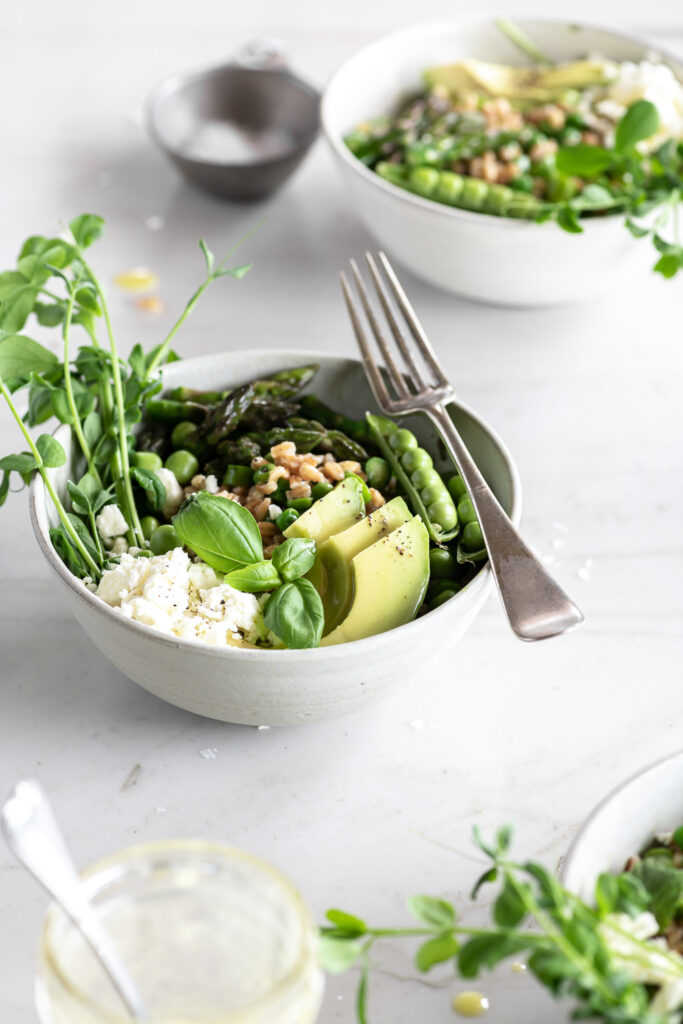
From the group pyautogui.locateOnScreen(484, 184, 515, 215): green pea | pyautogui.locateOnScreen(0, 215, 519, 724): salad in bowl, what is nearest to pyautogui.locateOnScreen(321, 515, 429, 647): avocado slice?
pyautogui.locateOnScreen(0, 215, 519, 724): salad in bowl

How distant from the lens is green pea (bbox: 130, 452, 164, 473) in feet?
4.03

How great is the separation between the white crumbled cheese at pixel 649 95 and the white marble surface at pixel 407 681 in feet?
0.81

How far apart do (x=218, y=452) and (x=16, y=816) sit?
560 millimetres

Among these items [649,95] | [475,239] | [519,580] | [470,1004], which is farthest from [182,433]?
[649,95]

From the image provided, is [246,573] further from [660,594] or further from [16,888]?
[660,594]

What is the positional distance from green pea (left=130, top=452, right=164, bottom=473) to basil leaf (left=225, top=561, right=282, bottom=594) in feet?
0.77

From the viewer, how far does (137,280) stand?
5.99ft

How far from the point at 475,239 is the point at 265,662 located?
0.86 metres

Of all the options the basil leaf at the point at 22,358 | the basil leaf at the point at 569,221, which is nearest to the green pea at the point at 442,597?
the basil leaf at the point at 22,358

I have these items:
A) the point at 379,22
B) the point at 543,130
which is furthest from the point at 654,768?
the point at 379,22

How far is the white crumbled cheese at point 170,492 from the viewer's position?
121 centimetres

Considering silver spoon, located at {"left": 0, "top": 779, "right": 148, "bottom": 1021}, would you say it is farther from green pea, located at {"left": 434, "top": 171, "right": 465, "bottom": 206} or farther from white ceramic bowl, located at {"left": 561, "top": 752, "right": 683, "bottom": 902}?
green pea, located at {"left": 434, "top": 171, "right": 465, "bottom": 206}

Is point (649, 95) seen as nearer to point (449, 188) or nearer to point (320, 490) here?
point (449, 188)

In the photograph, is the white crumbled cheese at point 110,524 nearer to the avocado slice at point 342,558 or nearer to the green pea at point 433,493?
the avocado slice at point 342,558
